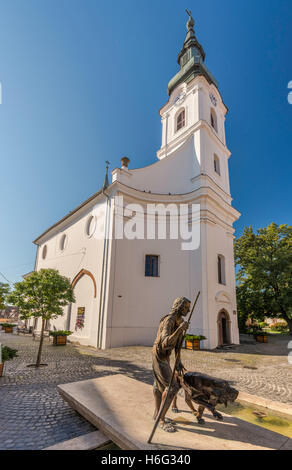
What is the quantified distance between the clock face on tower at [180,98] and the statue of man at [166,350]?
2162 cm

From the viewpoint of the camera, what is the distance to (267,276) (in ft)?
64.5

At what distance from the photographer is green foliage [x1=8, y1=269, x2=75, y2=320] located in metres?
8.73

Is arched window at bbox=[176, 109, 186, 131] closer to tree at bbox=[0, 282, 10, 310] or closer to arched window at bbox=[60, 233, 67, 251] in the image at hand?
arched window at bbox=[60, 233, 67, 251]

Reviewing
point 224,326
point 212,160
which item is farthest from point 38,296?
point 212,160

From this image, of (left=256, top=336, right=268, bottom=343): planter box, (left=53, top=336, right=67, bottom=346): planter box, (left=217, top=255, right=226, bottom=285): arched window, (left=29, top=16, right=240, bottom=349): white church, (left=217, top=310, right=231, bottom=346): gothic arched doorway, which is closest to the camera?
(left=29, top=16, right=240, bottom=349): white church

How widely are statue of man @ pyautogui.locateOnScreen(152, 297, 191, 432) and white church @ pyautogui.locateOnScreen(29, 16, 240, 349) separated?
9.74 metres

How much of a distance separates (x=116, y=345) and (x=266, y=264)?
14.2 metres

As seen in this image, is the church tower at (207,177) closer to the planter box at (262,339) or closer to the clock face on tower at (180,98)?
the clock face on tower at (180,98)

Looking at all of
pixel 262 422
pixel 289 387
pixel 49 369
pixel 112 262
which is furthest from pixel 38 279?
pixel 289 387

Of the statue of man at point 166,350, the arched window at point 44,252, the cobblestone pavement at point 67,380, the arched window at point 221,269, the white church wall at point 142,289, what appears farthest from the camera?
the arched window at point 44,252

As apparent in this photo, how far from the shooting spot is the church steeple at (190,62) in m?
20.7

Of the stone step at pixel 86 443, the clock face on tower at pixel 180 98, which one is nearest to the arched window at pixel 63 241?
the clock face on tower at pixel 180 98

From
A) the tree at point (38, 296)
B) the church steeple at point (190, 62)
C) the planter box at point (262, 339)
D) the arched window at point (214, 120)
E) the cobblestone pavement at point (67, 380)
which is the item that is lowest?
the planter box at point (262, 339)

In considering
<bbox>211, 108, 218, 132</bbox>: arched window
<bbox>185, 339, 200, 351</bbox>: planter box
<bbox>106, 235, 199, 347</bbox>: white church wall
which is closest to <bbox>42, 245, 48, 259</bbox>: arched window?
<bbox>106, 235, 199, 347</bbox>: white church wall
